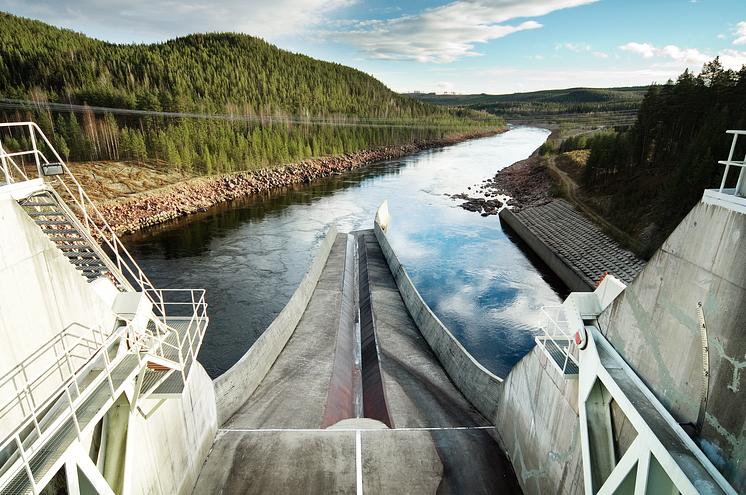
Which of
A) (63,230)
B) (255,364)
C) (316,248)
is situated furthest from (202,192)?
(63,230)

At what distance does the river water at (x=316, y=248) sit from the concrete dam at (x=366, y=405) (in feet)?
24.2

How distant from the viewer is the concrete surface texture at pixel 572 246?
25625 mm

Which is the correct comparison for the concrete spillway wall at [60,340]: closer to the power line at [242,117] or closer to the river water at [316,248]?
the river water at [316,248]

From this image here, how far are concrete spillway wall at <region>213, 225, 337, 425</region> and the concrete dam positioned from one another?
0.09m

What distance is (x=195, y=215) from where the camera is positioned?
42.5 meters

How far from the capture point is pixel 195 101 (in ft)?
255

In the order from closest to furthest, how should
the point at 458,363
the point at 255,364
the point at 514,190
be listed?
1. the point at 255,364
2. the point at 458,363
3. the point at 514,190

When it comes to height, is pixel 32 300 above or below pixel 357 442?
above

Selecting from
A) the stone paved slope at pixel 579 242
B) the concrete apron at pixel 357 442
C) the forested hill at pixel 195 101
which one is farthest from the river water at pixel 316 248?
the forested hill at pixel 195 101

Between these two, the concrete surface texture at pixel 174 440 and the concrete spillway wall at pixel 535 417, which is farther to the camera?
the concrete spillway wall at pixel 535 417

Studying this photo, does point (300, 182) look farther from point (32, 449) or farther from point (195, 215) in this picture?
point (32, 449)

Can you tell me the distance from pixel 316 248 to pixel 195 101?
61.8m

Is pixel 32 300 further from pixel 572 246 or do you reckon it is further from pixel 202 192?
pixel 202 192

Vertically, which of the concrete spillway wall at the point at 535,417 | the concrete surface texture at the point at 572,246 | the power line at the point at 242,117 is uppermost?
the power line at the point at 242,117
